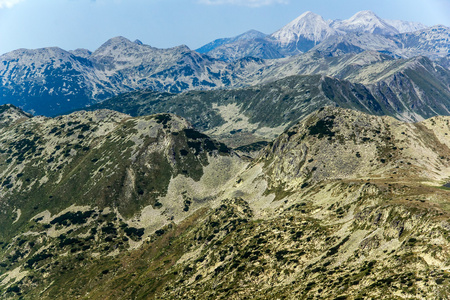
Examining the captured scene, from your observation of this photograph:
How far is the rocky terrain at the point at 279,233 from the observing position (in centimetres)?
7450

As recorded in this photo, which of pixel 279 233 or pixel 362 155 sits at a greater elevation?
pixel 362 155

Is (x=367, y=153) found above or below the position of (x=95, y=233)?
below

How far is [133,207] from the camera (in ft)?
636

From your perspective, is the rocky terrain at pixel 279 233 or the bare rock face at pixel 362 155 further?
the bare rock face at pixel 362 155

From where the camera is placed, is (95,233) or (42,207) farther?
(42,207)

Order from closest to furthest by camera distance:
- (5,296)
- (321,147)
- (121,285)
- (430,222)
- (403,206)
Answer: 1. (430,222)
2. (403,206)
3. (121,285)
4. (5,296)
5. (321,147)

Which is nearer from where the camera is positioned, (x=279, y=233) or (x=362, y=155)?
(x=279, y=233)

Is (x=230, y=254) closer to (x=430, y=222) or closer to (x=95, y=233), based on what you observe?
(x=430, y=222)

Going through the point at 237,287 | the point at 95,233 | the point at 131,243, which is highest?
the point at 95,233

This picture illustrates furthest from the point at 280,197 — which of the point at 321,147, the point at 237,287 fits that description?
the point at 237,287

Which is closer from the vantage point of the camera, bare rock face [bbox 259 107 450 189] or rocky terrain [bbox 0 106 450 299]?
rocky terrain [bbox 0 106 450 299]

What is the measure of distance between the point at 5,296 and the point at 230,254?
118342 millimetres

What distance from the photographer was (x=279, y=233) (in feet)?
369

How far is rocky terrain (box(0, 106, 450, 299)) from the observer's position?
7450 cm
